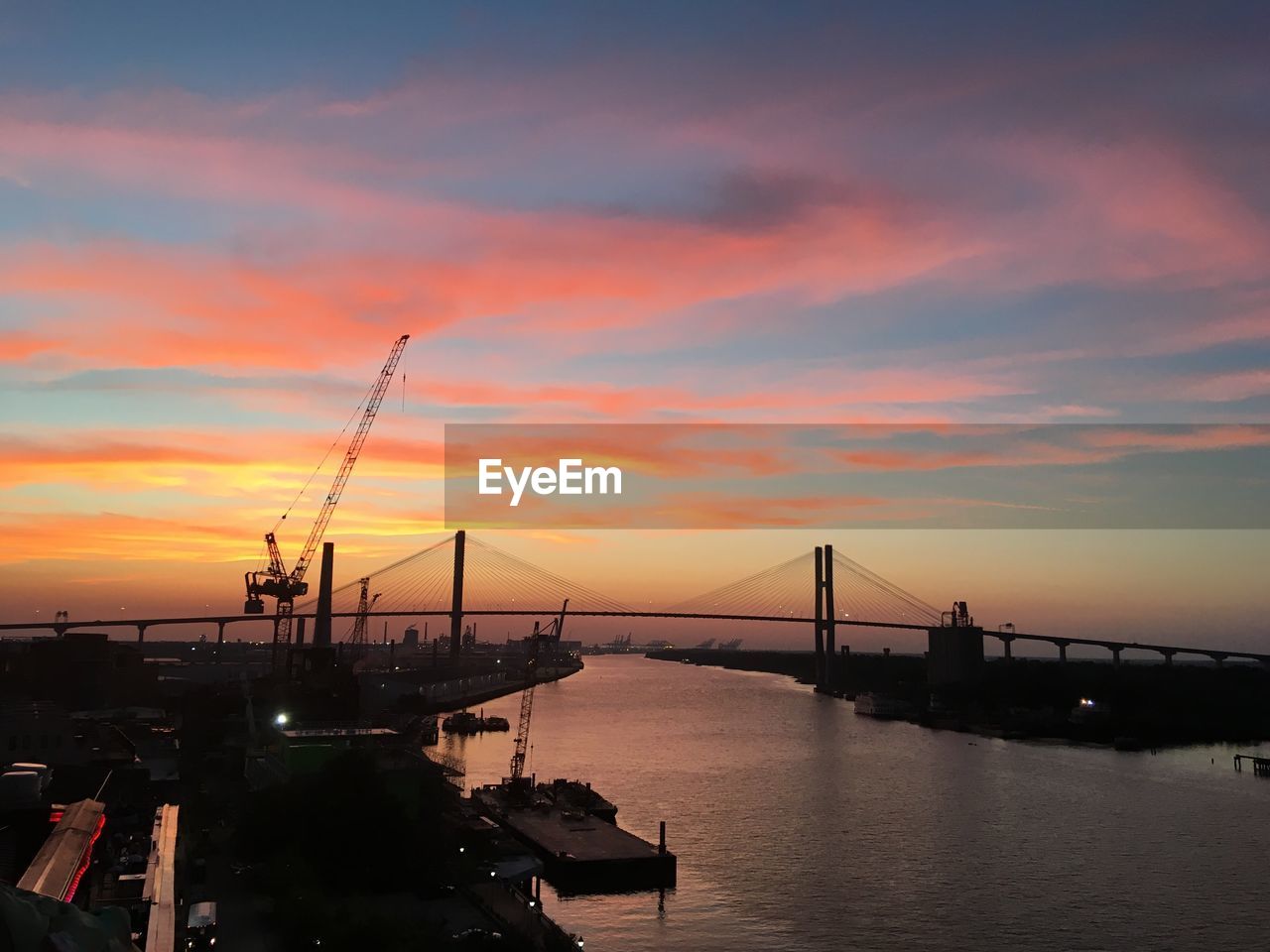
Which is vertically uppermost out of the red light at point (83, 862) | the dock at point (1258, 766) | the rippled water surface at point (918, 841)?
the red light at point (83, 862)

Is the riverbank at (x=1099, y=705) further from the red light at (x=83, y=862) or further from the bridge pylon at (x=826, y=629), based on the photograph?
the red light at (x=83, y=862)

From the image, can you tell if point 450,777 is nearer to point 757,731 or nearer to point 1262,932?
point 757,731

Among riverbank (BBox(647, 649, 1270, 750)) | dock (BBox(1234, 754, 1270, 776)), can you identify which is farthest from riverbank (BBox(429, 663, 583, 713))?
dock (BBox(1234, 754, 1270, 776))

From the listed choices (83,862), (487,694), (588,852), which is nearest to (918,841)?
(588,852)

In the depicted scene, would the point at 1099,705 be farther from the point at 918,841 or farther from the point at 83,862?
the point at 83,862

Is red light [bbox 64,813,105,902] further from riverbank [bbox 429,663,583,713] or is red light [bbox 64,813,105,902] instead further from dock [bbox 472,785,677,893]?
riverbank [bbox 429,663,583,713]

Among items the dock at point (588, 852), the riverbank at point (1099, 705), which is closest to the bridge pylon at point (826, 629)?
the riverbank at point (1099, 705)
